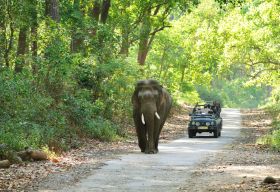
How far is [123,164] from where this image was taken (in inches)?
660

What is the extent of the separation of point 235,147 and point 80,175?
1084 cm

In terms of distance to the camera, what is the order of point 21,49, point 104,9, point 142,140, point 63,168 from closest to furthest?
1. point 63,168
2. point 142,140
3. point 21,49
4. point 104,9

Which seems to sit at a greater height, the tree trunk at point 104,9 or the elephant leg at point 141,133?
the tree trunk at point 104,9

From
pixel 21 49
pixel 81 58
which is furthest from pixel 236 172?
pixel 21 49

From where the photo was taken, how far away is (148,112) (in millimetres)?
20844

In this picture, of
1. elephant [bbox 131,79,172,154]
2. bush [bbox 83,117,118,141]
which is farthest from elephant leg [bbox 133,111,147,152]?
bush [bbox 83,117,118,141]

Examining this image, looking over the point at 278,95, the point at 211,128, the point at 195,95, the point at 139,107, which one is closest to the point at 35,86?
the point at 139,107

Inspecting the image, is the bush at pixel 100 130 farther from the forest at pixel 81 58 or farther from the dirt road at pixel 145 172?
the dirt road at pixel 145 172

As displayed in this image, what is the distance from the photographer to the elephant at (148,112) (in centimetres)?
2086

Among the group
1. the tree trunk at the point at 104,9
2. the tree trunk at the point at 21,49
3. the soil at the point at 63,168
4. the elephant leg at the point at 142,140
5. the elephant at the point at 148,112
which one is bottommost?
the soil at the point at 63,168

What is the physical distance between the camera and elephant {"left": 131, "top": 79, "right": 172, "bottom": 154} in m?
20.9

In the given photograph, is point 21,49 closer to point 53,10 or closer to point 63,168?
point 53,10

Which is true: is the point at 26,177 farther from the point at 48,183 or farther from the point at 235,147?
the point at 235,147

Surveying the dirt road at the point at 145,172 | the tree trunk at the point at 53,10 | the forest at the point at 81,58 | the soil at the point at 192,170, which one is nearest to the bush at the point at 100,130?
the forest at the point at 81,58
